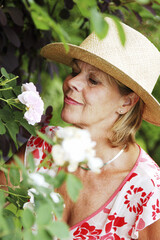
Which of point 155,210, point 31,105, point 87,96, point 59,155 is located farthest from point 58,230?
point 155,210

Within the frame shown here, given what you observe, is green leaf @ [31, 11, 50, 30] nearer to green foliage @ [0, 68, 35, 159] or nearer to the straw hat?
green foliage @ [0, 68, 35, 159]

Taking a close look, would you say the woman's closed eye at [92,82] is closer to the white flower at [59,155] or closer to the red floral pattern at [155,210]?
the red floral pattern at [155,210]

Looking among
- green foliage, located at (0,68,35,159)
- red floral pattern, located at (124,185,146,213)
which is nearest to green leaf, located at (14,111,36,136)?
green foliage, located at (0,68,35,159)

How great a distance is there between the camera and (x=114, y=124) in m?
1.95

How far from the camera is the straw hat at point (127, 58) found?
167 centimetres

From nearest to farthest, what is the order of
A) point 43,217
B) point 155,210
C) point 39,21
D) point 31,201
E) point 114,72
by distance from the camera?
point 43,217 < point 39,21 < point 31,201 < point 114,72 < point 155,210

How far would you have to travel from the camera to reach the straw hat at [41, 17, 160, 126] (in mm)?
1675

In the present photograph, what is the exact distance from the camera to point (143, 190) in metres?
1.88

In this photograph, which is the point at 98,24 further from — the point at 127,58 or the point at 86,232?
the point at 86,232

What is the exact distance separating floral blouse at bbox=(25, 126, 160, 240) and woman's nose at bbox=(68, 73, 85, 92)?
0.49 meters

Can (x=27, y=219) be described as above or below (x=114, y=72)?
above

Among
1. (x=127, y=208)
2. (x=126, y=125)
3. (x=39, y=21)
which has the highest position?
(x=39, y=21)

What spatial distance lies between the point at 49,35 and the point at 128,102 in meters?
0.64

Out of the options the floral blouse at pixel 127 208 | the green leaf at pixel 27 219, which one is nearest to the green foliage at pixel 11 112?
the floral blouse at pixel 127 208
